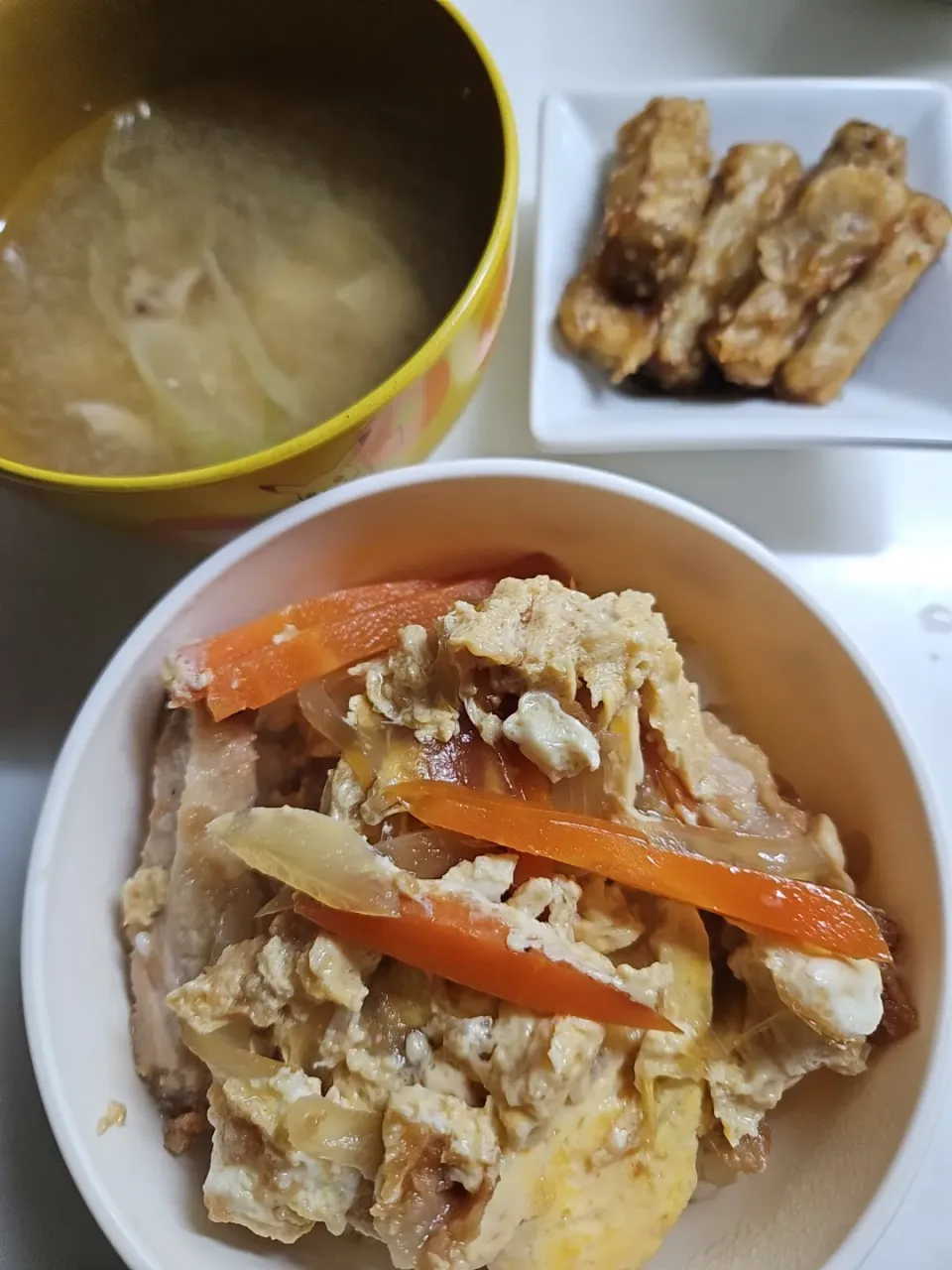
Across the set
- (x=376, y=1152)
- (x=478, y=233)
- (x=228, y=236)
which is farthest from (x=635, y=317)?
(x=376, y=1152)

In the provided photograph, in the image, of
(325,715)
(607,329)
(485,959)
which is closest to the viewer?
(485,959)

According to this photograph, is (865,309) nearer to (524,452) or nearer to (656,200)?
(656,200)

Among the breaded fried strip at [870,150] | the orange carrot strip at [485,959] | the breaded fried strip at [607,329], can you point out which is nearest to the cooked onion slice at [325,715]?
the orange carrot strip at [485,959]

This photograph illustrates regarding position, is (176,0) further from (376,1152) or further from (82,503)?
(376,1152)

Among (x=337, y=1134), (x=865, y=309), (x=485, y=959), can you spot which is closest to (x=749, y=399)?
(x=865, y=309)

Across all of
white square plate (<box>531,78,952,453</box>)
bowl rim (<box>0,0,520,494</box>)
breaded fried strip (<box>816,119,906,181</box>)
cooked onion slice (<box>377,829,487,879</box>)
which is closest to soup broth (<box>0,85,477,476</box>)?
bowl rim (<box>0,0,520,494</box>)

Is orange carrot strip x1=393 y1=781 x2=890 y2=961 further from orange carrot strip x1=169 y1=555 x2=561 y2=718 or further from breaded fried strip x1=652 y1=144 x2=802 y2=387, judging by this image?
breaded fried strip x1=652 y1=144 x2=802 y2=387

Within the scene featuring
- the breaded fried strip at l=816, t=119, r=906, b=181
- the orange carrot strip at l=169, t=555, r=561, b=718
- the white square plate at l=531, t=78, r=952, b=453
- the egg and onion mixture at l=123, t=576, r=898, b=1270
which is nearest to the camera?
the egg and onion mixture at l=123, t=576, r=898, b=1270
